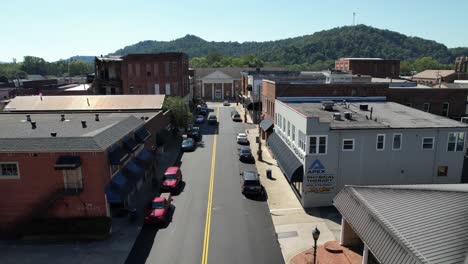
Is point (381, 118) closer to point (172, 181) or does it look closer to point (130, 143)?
point (172, 181)

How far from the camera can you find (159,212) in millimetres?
24312

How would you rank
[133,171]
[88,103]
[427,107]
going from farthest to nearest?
[88,103] → [427,107] → [133,171]

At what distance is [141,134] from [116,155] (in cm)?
808

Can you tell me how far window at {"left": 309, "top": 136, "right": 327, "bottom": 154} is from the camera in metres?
26.4

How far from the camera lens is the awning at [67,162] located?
→ 21752 millimetres

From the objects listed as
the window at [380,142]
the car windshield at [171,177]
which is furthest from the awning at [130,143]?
the window at [380,142]

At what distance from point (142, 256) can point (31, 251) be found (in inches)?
269

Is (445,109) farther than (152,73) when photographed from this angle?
No

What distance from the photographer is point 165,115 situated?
155 feet

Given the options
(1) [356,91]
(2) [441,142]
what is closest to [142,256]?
(2) [441,142]

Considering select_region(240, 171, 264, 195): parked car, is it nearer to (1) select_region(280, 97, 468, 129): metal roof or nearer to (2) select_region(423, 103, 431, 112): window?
(1) select_region(280, 97, 468, 129): metal roof

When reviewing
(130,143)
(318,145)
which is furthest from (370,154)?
(130,143)

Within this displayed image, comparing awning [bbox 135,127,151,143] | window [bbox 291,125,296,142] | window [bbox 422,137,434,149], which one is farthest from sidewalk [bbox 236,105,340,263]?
awning [bbox 135,127,151,143]

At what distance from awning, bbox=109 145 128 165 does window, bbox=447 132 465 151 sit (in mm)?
25562
